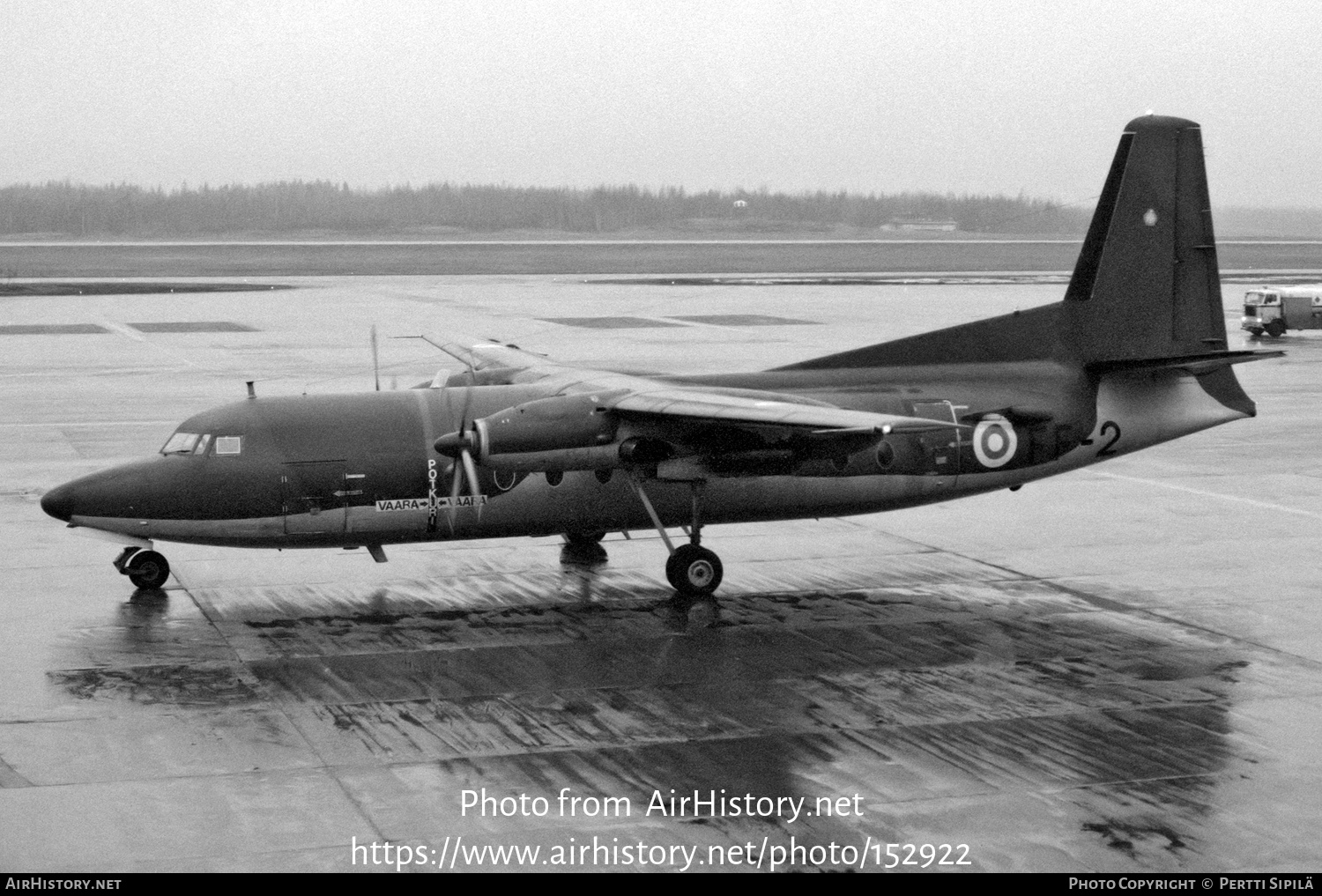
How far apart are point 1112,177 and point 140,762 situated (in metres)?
17.3

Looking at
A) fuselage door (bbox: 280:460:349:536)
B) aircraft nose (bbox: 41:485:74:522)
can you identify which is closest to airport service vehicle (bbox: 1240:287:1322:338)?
fuselage door (bbox: 280:460:349:536)

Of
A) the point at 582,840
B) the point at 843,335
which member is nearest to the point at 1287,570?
the point at 582,840

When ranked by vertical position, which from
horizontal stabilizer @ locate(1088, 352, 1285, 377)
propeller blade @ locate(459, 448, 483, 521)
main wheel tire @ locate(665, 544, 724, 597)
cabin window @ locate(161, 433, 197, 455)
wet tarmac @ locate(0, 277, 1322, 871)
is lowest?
wet tarmac @ locate(0, 277, 1322, 871)

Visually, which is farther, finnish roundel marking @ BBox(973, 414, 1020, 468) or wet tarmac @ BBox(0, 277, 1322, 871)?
finnish roundel marking @ BBox(973, 414, 1020, 468)

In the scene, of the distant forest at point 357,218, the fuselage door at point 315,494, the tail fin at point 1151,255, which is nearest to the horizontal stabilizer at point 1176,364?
the tail fin at point 1151,255

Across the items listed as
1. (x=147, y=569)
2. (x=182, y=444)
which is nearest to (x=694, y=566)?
(x=182, y=444)

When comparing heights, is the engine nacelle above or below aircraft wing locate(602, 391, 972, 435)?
below

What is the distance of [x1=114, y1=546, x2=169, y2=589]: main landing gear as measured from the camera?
73.5ft

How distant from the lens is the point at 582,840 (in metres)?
13.3

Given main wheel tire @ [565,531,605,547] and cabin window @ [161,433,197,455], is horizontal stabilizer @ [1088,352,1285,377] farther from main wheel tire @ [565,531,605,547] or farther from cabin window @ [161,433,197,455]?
cabin window @ [161,433,197,455]

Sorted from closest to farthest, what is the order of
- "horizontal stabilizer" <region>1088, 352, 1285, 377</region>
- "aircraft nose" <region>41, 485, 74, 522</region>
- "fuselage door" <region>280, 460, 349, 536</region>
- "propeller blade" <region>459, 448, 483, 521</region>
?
1. "propeller blade" <region>459, 448, 483, 521</region>
2. "aircraft nose" <region>41, 485, 74, 522</region>
3. "fuselage door" <region>280, 460, 349, 536</region>
4. "horizontal stabilizer" <region>1088, 352, 1285, 377</region>

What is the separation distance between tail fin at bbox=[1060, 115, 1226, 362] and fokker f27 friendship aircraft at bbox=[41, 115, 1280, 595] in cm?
3

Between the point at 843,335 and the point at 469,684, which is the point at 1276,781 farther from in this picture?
the point at 843,335

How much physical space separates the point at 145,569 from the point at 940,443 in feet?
37.9
